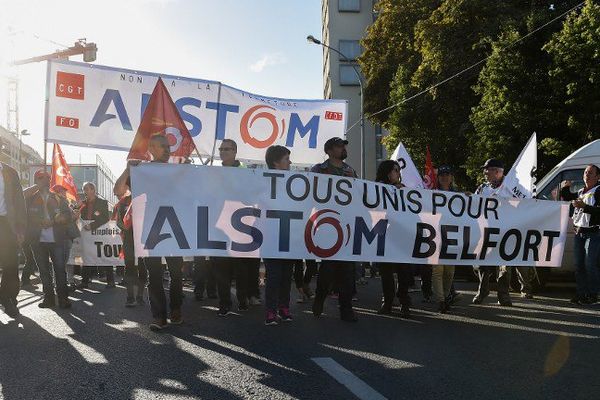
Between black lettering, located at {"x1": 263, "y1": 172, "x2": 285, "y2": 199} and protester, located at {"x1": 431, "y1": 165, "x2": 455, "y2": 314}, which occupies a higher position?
black lettering, located at {"x1": 263, "y1": 172, "x2": 285, "y2": 199}

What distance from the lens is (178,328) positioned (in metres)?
6.34

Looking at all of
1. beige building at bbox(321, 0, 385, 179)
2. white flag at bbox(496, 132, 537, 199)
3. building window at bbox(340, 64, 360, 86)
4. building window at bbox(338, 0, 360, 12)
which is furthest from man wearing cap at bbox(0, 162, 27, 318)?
building window at bbox(338, 0, 360, 12)

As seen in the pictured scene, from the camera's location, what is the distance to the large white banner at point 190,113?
9477mm

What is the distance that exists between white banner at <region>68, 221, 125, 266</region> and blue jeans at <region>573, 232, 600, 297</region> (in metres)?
7.70

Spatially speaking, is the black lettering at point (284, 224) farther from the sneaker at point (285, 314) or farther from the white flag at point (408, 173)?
the white flag at point (408, 173)

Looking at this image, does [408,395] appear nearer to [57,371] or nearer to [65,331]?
[57,371]

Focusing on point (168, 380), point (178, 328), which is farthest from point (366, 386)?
point (178, 328)

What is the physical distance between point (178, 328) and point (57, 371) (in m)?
1.86

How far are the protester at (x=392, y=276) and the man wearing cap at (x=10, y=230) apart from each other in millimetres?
3914

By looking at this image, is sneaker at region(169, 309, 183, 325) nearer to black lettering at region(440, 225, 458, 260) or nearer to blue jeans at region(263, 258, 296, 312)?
blue jeans at region(263, 258, 296, 312)

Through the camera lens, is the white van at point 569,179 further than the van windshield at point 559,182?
No

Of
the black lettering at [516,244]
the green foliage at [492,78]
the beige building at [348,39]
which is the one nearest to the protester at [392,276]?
the black lettering at [516,244]

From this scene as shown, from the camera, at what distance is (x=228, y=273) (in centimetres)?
728

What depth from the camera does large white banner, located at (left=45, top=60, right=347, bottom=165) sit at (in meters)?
9.48
